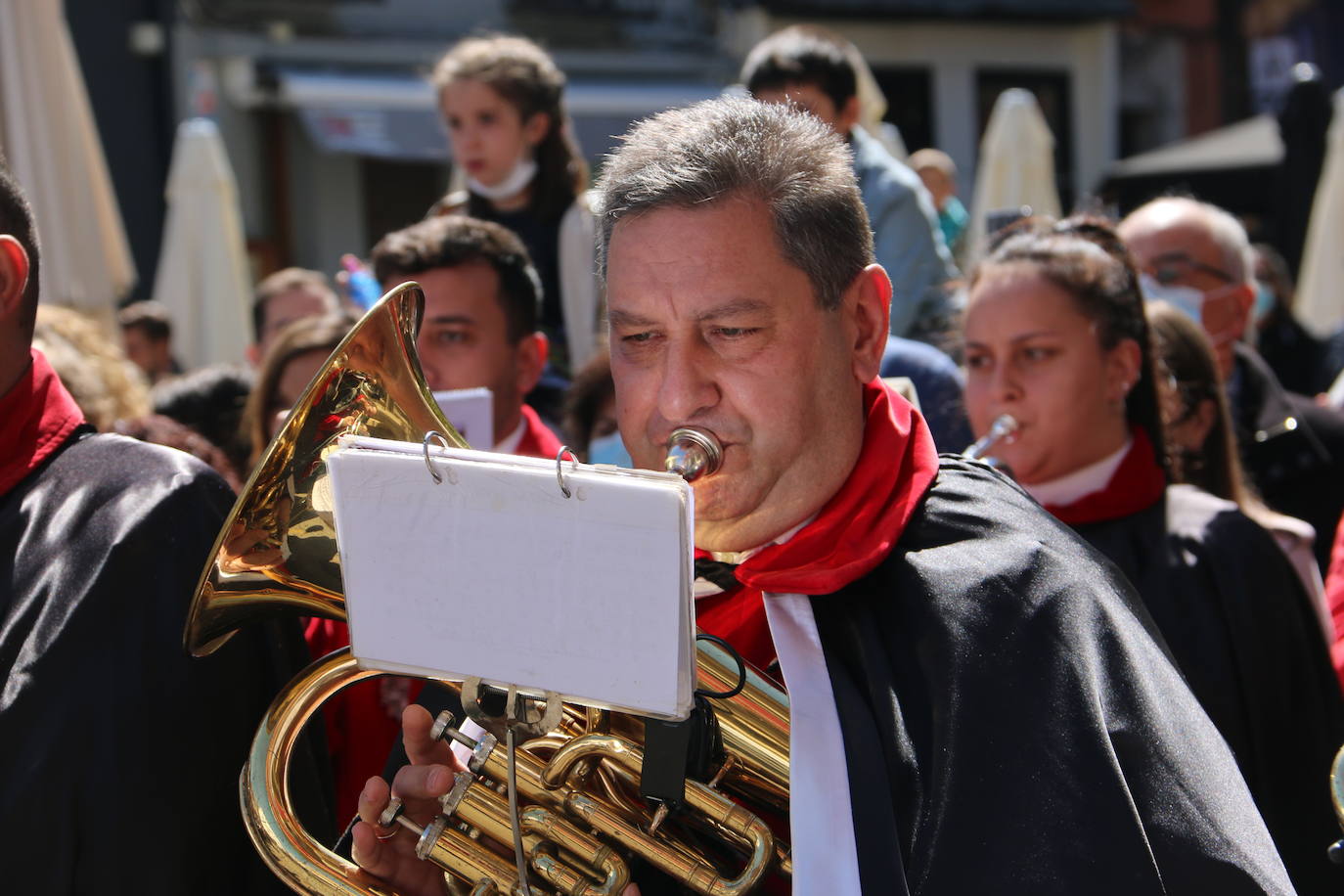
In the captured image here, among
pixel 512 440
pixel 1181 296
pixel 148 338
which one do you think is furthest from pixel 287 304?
pixel 1181 296

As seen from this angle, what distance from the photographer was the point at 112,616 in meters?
2.16

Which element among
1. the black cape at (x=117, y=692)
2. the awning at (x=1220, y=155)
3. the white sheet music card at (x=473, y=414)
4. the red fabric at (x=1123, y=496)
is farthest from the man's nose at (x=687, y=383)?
the awning at (x=1220, y=155)

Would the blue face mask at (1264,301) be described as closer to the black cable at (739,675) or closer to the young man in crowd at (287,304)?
the young man in crowd at (287,304)

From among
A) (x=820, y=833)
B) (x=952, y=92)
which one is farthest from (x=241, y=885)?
(x=952, y=92)

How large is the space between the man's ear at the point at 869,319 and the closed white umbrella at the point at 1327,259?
7.30 meters

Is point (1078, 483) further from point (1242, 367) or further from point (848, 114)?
point (848, 114)

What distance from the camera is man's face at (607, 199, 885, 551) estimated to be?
1899 mm

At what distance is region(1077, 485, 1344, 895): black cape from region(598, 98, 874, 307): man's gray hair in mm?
1293

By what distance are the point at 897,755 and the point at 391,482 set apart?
68cm

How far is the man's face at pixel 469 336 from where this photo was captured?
3561 millimetres

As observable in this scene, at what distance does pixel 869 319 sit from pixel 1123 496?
1.32 metres

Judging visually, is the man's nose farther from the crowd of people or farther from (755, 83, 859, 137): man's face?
(755, 83, 859, 137): man's face

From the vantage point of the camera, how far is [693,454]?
72.6 inches

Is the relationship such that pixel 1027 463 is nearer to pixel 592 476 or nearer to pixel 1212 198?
pixel 592 476
